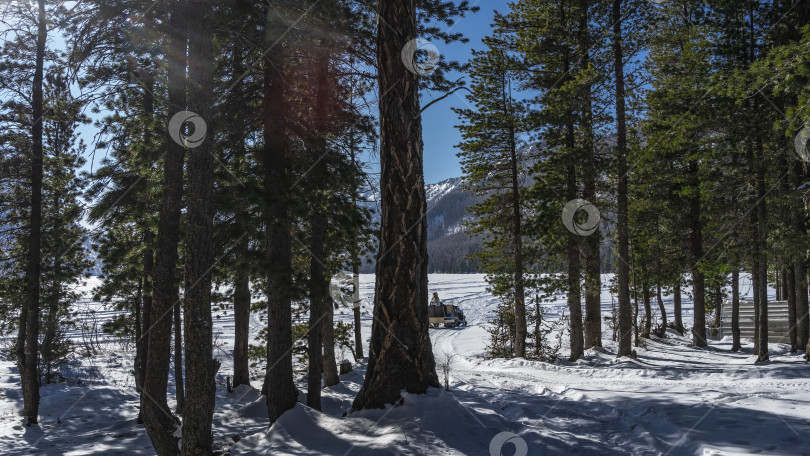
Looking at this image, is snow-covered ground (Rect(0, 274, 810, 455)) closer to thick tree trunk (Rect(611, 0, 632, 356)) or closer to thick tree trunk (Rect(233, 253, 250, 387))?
thick tree trunk (Rect(233, 253, 250, 387))

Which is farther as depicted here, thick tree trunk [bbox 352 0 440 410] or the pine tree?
the pine tree

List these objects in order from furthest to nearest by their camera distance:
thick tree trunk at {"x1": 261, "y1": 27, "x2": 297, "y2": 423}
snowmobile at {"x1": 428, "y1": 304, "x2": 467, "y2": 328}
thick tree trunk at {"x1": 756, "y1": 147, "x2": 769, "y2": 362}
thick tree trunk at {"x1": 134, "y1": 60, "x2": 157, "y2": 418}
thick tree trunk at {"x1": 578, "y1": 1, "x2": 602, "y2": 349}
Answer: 1. snowmobile at {"x1": 428, "y1": 304, "x2": 467, "y2": 328}
2. thick tree trunk at {"x1": 578, "y1": 1, "x2": 602, "y2": 349}
3. thick tree trunk at {"x1": 756, "y1": 147, "x2": 769, "y2": 362}
4. thick tree trunk at {"x1": 134, "y1": 60, "x2": 157, "y2": 418}
5. thick tree trunk at {"x1": 261, "y1": 27, "x2": 297, "y2": 423}

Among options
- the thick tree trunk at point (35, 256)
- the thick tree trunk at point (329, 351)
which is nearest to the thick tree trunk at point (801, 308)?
the thick tree trunk at point (329, 351)

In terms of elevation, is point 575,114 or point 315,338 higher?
point 575,114

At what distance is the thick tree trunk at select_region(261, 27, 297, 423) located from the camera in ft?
30.1

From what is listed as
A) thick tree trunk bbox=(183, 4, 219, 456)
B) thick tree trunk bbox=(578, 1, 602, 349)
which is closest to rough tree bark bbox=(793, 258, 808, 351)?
thick tree trunk bbox=(578, 1, 602, 349)

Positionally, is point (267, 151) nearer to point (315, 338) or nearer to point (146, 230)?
point (315, 338)

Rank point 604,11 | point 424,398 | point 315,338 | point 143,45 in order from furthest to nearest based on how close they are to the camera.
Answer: point 604,11, point 315,338, point 143,45, point 424,398

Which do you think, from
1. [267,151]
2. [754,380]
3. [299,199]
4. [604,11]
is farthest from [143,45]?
[604,11]

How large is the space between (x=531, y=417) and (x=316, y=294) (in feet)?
16.5

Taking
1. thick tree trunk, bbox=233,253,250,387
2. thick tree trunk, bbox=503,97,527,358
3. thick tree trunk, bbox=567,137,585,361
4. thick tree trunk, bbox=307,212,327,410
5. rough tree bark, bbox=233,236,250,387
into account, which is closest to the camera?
thick tree trunk, bbox=307,212,327,410

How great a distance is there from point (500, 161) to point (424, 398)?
14002mm

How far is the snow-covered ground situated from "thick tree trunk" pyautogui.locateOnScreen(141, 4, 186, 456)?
1.41 metres

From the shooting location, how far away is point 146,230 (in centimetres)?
1343
